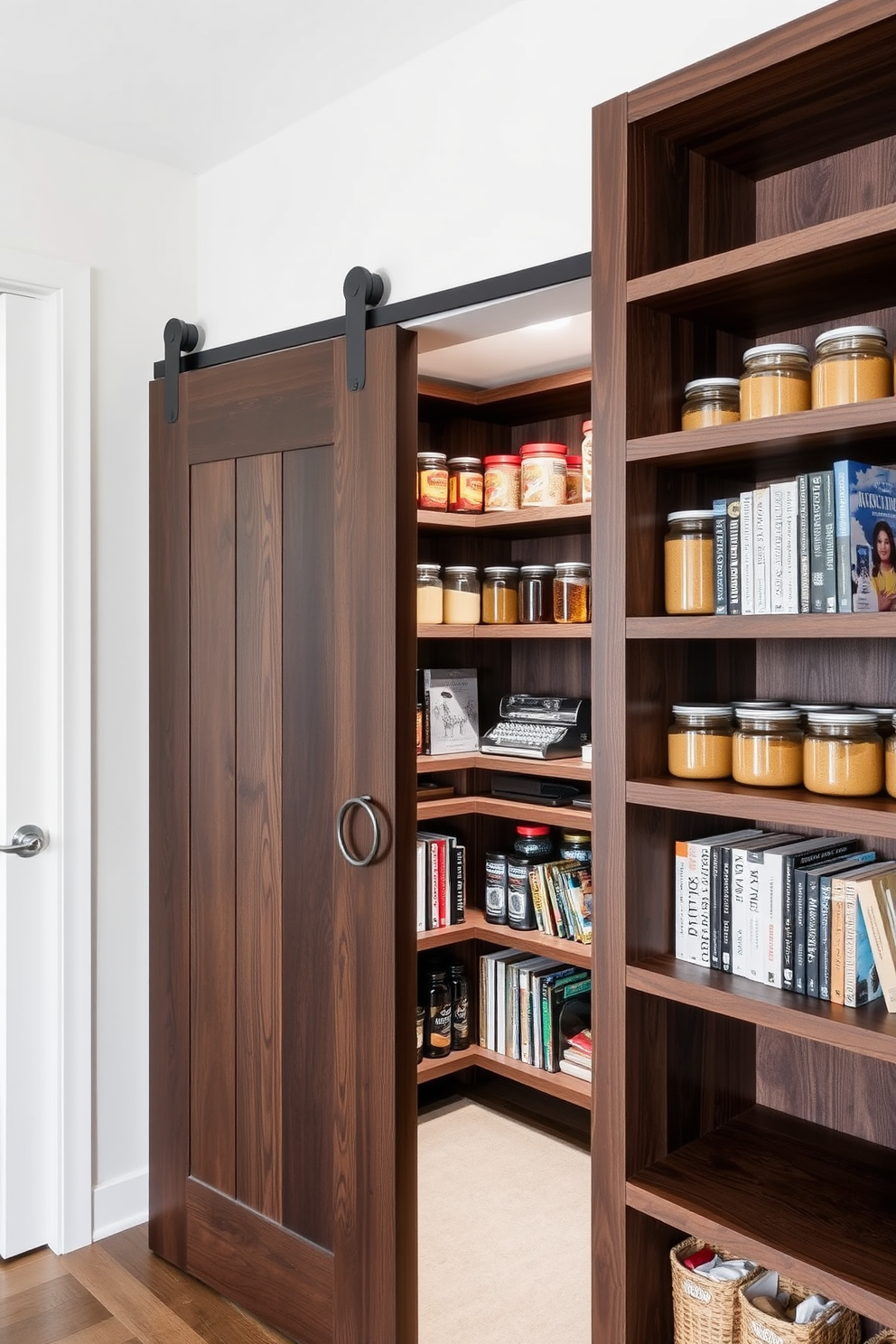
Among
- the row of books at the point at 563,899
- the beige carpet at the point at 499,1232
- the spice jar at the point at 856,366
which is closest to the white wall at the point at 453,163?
the spice jar at the point at 856,366

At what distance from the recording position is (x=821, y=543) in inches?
52.0

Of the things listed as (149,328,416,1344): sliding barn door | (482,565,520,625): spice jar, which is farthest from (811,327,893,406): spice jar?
(482,565,520,625): spice jar

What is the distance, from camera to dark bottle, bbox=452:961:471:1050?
3.29m

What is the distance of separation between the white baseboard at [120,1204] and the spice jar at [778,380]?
231 cm

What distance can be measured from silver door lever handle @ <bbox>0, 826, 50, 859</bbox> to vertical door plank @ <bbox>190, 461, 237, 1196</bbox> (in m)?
0.36

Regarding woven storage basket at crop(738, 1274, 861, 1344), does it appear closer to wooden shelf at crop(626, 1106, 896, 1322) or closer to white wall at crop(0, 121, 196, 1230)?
wooden shelf at crop(626, 1106, 896, 1322)

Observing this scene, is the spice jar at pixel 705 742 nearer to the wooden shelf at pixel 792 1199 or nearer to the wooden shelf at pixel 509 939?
the wooden shelf at pixel 792 1199

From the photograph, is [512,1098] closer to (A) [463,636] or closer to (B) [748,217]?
(A) [463,636]

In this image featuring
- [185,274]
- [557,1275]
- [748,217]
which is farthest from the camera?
[185,274]

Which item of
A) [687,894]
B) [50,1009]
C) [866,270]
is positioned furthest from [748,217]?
[50,1009]

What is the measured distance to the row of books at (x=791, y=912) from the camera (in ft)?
4.36

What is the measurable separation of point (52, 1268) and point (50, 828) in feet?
3.28

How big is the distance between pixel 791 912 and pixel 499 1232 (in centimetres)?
171

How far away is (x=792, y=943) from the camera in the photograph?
4.55 ft
